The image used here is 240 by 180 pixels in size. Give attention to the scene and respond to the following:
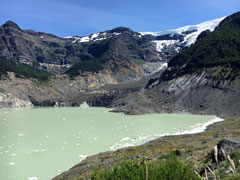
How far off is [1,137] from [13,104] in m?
88.9

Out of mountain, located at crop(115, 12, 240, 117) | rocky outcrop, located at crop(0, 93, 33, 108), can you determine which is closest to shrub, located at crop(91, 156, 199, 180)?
mountain, located at crop(115, 12, 240, 117)

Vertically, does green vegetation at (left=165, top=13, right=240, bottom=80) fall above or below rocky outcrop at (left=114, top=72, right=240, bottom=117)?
above

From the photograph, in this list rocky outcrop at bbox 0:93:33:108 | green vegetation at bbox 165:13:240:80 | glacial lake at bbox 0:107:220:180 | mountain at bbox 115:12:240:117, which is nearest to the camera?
glacial lake at bbox 0:107:220:180

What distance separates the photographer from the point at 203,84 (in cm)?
9438

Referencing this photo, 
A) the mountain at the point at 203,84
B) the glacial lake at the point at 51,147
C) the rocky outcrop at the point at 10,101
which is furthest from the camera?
the rocky outcrop at the point at 10,101

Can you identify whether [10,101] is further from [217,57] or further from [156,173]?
[156,173]

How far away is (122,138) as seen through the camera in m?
43.8

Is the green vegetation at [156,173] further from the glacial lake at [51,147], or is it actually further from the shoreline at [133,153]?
the glacial lake at [51,147]

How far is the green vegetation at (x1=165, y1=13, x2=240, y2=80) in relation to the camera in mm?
93938

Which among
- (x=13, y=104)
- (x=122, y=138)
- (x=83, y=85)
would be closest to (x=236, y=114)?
(x=122, y=138)

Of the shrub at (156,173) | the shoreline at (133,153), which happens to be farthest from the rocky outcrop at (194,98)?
the shrub at (156,173)

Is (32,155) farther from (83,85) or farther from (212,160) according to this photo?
(83,85)

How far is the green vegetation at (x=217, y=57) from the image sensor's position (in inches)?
3698

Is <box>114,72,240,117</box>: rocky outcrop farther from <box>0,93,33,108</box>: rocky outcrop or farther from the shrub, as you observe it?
the shrub
